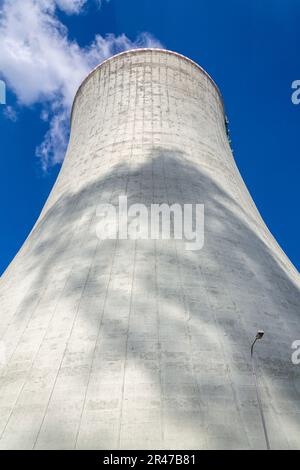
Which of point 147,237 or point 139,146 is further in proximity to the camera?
point 139,146

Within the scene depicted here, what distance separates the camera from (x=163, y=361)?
21.0ft

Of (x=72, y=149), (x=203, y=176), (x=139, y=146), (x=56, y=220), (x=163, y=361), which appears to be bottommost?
(x=163, y=361)

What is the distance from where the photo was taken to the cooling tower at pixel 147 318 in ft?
18.4

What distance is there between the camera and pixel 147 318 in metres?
7.16

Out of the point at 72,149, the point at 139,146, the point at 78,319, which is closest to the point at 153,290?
the point at 78,319

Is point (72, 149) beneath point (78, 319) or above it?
above

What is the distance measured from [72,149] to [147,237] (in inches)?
274

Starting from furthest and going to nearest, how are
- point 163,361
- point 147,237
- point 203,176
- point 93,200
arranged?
point 203,176 < point 93,200 < point 147,237 < point 163,361

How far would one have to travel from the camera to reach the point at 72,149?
14.7 m

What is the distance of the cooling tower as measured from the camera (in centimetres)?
561
